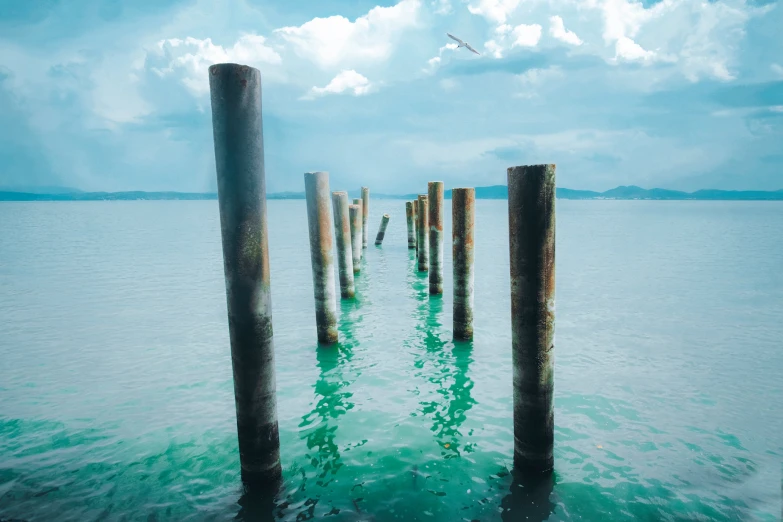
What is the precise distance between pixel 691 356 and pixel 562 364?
3035 millimetres

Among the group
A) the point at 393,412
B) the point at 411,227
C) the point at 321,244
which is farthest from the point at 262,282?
the point at 411,227

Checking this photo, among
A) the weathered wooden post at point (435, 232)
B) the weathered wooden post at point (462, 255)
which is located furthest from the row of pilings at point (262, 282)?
the weathered wooden post at point (435, 232)

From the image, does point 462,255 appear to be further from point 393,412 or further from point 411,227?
point 411,227

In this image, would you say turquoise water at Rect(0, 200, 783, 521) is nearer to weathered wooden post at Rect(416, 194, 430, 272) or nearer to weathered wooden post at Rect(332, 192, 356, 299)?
weathered wooden post at Rect(332, 192, 356, 299)

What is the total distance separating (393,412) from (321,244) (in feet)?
11.6

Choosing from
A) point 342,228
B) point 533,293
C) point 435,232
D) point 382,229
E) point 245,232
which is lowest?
point 382,229

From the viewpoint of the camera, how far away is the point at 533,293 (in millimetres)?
4840

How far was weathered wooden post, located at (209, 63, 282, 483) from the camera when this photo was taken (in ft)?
14.2

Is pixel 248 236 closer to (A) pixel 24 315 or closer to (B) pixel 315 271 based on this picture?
(B) pixel 315 271

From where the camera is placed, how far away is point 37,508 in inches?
199

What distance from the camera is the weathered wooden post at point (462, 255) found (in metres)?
9.38

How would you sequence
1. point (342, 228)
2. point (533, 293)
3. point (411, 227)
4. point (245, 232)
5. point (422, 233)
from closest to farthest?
point (245, 232) < point (533, 293) < point (342, 228) < point (422, 233) < point (411, 227)

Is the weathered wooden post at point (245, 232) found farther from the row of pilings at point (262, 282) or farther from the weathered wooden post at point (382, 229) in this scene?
the weathered wooden post at point (382, 229)

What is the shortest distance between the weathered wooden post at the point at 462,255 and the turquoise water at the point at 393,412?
2.06ft
